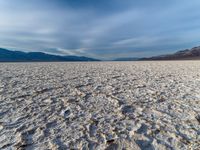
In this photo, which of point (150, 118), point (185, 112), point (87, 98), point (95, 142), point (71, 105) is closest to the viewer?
point (95, 142)

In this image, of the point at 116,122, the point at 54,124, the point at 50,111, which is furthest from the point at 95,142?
the point at 50,111

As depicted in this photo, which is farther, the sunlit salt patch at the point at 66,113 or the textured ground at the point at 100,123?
the sunlit salt patch at the point at 66,113

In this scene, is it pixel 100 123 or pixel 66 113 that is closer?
pixel 100 123

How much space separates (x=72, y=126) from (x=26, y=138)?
73 centimetres

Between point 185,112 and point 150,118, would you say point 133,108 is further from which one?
point 185,112

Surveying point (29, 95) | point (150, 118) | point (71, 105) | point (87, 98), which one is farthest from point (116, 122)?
point (29, 95)

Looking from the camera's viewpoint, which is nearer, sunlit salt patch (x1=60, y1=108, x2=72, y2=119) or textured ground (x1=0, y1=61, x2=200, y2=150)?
textured ground (x1=0, y1=61, x2=200, y2=150)

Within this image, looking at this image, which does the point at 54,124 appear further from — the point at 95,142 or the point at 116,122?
the point at 116,122

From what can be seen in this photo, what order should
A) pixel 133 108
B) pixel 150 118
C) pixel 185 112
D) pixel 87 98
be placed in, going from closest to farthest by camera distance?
pixel 150 118, pixel 185 112, pixel 133 108, pixel 87 98

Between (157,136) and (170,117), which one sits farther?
(170,117)

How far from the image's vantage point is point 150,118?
112 inches

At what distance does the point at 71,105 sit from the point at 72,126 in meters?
1.05

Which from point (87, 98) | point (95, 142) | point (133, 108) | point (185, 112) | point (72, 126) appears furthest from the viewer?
point (87, 98)

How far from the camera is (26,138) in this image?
2.23 m
